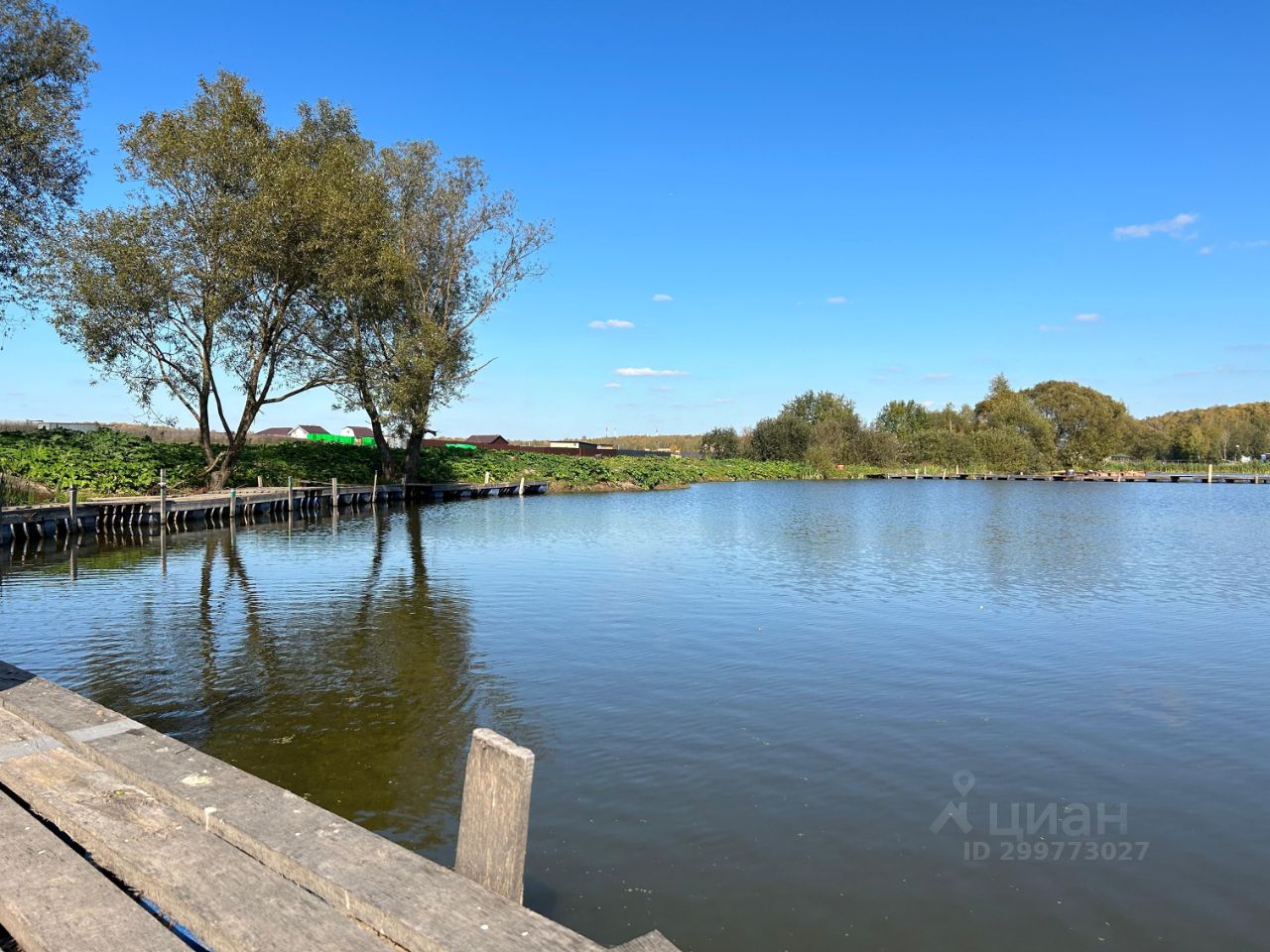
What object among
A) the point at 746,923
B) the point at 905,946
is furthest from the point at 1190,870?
the point at 746,923

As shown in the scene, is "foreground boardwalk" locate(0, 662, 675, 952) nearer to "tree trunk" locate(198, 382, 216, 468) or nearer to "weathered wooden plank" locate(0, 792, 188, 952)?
"weathered wooden plank" locate(0, 792, 188, 952)

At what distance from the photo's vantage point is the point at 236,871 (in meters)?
3.70

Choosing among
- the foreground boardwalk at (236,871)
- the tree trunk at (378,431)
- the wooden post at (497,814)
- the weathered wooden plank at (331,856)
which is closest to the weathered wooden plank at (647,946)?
the foreground boardwalk at (236,871)

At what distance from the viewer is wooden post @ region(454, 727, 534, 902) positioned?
3.53m

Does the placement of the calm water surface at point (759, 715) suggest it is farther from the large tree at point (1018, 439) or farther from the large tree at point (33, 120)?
the large tree at point (1018, 439)

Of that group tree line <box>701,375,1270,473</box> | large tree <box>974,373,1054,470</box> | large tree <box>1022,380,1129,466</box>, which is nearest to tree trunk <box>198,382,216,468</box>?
tree line <box>701,375,1270,473</box>

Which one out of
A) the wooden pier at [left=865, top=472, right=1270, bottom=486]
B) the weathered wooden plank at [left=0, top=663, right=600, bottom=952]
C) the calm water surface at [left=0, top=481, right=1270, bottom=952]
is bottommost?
the calm water surface at [left=0, top=481, right=1270, bottom=952]

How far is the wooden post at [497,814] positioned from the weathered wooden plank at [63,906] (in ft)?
3.77

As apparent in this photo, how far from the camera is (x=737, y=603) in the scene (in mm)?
15250

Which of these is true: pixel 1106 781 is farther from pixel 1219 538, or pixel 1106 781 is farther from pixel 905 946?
pixel 1219 538

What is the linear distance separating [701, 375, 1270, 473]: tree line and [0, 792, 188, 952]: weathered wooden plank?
287ft

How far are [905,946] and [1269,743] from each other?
18.3 ft

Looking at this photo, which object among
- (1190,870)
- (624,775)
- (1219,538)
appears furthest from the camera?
(1219,538)

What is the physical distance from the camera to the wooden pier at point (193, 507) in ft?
77.8
